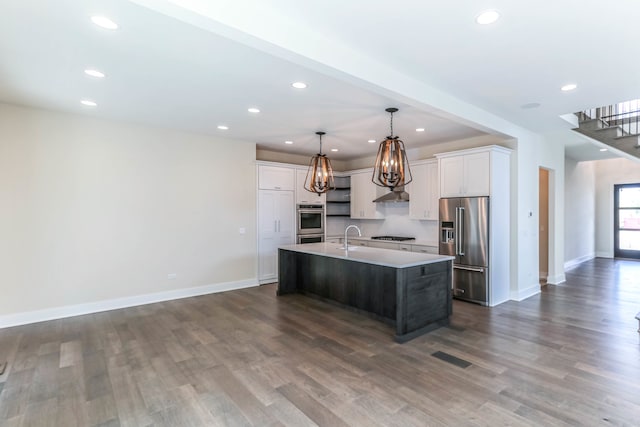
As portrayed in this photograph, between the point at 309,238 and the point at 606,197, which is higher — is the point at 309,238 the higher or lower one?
the lower one

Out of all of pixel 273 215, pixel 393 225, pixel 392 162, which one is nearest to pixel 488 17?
pixel 392 162

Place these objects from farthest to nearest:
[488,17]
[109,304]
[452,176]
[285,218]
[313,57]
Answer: [285,218] < [452,176] < [109,304] < [313,57] < [488,17]

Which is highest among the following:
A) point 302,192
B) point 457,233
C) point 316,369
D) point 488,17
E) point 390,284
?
point 488,17

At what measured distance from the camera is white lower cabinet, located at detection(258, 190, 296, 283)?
6684 millimetres

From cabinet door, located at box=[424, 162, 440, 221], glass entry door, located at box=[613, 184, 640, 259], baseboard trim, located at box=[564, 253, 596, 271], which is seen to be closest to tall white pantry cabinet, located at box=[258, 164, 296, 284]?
cabinet door, located at box=[424, 162, 440, 221]

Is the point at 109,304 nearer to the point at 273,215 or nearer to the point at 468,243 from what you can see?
the point at 273,215

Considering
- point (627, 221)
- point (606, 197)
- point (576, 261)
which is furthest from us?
point (606, 197)

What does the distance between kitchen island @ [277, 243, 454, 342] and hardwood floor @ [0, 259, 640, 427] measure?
0.19 meters

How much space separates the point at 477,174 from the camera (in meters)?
5.32

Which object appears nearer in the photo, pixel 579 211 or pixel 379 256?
pixel 379 256

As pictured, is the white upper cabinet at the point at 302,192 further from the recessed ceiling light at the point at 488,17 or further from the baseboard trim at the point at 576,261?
the baseboard trim at the point at 576,261

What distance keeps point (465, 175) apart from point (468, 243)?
1.13 m

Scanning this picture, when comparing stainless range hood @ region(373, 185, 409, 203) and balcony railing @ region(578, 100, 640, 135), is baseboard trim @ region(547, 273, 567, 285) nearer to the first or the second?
balcony railing @ region(578, 100, 640, 135)

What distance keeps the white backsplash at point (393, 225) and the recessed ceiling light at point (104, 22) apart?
6096 millimetres
